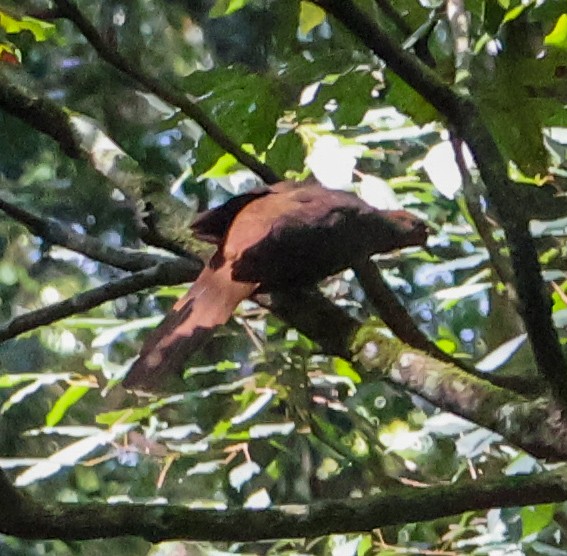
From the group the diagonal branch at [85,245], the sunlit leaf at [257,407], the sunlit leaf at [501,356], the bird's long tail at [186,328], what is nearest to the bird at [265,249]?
the bird's long tail at [186,328]

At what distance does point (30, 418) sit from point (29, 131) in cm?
45

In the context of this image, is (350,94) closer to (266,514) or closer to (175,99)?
(175,99)

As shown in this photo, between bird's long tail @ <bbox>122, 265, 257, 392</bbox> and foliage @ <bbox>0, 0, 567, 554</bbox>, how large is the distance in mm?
111

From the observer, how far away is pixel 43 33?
61cm

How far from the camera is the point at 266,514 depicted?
35 centimetres

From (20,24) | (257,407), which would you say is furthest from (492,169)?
(257,407)

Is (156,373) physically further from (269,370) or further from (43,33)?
(269,370)

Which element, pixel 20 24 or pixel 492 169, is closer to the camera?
pixel 492 169

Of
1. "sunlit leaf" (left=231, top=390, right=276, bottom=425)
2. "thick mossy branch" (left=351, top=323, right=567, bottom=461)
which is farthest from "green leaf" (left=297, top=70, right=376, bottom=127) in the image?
"sunlit leaf" (left=231, top=390, right=276, bottom=425)

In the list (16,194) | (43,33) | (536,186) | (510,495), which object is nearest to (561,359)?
(510,495)

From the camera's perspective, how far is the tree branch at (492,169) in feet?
1.11

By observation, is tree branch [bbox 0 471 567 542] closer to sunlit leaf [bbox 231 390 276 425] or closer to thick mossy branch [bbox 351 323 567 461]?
thick mossy branch [bbox 351 323 567 461]

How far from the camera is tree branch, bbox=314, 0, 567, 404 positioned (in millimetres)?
338

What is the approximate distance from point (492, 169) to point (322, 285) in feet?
1.41
